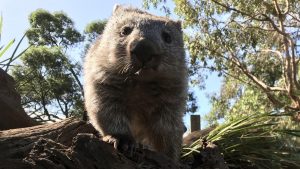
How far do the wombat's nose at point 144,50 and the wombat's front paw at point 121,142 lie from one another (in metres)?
0.58

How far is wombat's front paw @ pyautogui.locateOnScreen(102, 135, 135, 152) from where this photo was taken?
346 centimetres

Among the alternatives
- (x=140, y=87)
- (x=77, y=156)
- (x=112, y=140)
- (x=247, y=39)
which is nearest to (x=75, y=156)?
(x=77, y=156)

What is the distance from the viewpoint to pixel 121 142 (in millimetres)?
3586

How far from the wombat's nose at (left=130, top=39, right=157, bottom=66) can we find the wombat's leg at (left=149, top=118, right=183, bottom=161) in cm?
68

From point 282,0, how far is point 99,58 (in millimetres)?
12122

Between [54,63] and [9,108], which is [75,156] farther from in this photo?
[54,63]

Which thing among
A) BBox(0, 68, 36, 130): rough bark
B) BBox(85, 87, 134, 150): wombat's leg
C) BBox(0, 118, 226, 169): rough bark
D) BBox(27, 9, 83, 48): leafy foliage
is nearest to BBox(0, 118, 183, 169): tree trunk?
BBox(0, 118, 226, 169): rough bark

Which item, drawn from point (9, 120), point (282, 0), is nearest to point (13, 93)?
point (9, 120)

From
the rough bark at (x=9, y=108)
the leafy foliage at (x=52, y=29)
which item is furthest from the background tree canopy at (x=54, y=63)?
the rough bark at (x=9, y=108)

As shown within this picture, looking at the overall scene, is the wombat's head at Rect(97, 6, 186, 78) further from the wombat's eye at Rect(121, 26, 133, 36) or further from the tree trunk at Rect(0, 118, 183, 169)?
the tree trunk at Rect(0, 118, 183, 169)

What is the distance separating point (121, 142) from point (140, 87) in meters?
0.70

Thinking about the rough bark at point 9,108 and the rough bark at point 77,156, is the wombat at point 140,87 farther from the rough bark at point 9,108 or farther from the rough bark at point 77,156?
the rough bark at point 9,108

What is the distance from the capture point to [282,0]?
15469 mm

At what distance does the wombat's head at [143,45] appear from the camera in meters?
3.78
